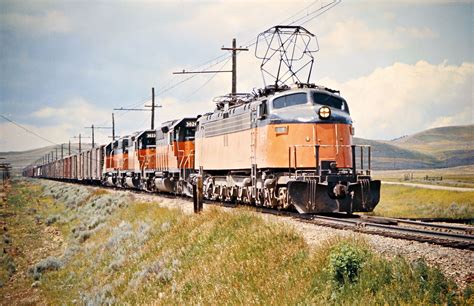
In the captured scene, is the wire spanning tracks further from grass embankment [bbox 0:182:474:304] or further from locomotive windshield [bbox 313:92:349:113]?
locomotive windshield [bbox 313:92:349:113]

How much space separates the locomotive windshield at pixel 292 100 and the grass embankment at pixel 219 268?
4.26 metres

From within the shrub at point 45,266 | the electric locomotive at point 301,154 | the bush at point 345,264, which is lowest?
the shrub at point 45,266

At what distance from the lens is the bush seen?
8.34 m

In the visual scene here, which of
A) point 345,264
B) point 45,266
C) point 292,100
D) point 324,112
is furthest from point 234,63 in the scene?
point 345,264

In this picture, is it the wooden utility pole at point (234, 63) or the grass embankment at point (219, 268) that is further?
the wooden utility pole at point (234, 63)

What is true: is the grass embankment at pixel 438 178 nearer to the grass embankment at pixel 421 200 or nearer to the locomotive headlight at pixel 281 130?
the grass embankment at pixel 421 200

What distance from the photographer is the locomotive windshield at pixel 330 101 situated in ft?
57.0

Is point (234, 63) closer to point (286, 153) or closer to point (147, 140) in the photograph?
point (147, 140)

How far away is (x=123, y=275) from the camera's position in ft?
54.9

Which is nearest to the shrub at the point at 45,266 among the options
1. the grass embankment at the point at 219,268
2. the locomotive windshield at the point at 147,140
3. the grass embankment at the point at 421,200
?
the grass embankment at the point at 219,268

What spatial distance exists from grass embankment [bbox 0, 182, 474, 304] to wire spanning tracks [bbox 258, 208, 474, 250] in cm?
190

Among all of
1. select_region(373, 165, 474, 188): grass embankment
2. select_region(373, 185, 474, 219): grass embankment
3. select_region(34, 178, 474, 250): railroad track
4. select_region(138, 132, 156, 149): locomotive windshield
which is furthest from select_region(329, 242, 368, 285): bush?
select_region(373, 165, 474, 188): grass embankment

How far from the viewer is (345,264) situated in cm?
841

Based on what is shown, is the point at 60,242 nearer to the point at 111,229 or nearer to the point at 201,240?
the point at 111,229
